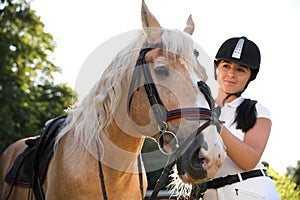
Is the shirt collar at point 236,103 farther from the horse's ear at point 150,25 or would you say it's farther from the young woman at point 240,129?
the horse's ear at point 150,25

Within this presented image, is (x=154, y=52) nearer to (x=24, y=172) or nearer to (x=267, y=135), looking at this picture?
(x=267, y=135)

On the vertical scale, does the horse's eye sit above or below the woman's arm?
above

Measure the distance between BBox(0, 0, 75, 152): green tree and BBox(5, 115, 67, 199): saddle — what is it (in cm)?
1647

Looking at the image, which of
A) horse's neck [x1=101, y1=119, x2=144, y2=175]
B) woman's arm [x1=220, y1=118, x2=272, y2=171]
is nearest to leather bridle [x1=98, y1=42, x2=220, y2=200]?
horse's neck [x1=101, y1=119, x2=144, y2=175]

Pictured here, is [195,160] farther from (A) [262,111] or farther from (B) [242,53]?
(B) [242,53]

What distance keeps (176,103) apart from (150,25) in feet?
2.12

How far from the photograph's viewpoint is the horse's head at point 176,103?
2535 mm

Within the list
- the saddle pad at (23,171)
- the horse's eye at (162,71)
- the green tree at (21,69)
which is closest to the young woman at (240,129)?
the horse's eye at (162,71)

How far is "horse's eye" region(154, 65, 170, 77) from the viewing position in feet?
8.98

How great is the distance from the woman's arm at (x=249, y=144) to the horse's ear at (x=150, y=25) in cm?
78

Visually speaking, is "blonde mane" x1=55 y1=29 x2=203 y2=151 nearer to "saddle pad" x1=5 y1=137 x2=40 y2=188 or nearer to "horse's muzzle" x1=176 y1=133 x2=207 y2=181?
"horse's muzzle" x1=176 y1=133 x2=207 y2=181

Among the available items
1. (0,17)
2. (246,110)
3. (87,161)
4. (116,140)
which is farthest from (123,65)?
(0,17)

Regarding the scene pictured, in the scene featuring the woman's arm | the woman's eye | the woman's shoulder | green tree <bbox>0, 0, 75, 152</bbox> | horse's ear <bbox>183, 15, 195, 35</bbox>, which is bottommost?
green tree <bbox>0, 0, 75, 152</bbox>

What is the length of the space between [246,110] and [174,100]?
0.65 meters
